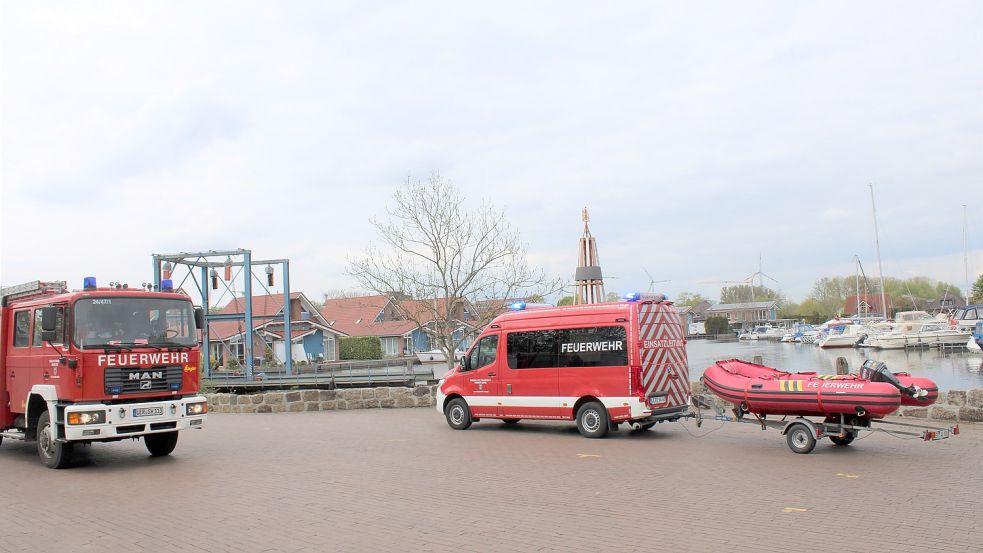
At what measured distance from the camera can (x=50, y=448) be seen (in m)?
11.7

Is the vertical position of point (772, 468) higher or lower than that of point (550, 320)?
lower

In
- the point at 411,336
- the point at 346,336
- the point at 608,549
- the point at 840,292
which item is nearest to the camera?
the point at 608,549

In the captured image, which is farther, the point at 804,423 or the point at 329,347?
the point at 329,347

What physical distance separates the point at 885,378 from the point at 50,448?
1207cm

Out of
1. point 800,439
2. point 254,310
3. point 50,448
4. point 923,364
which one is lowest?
point 923,364

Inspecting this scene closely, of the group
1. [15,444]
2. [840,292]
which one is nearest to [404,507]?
[15,444]

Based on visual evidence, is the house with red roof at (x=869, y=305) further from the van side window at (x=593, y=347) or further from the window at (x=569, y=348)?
the van side window at (x=593, y=347)

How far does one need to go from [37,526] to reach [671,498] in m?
6.57

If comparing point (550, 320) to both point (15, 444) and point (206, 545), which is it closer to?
point (206, 545)

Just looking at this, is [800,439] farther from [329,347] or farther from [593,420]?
[329,347]

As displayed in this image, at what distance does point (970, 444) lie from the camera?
464 inches

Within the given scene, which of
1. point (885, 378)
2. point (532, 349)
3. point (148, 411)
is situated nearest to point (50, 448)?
point (148, 411)

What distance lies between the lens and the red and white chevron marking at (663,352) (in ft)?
44.8

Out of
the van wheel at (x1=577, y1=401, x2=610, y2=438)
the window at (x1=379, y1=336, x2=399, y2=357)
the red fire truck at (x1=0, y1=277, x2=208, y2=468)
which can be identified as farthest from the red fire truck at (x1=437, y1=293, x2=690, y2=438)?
the window at (x1=379, y1=336, x2=399, y2=357)
